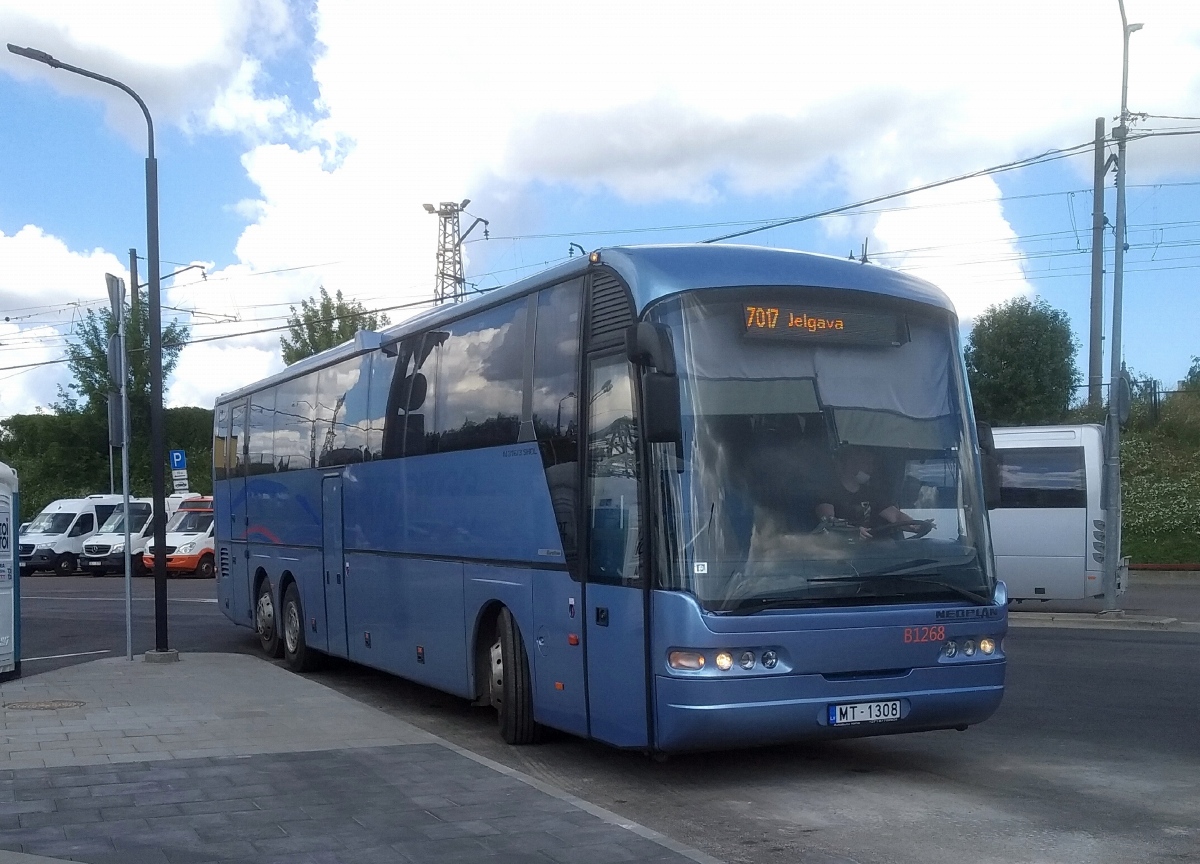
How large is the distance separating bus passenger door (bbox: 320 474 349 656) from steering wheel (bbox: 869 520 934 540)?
7191 millimetres

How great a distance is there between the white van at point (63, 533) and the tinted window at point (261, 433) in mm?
25566

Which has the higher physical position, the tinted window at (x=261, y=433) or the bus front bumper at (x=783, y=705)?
the tinted window at (x=261, y=433)

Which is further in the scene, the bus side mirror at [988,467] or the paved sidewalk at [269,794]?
the bus side mirror at [988,467]

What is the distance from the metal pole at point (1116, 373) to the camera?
68.5 ft

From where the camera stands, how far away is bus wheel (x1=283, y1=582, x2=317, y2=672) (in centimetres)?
1538

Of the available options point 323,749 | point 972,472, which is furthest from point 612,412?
point 323,749

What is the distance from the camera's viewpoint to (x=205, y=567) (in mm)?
37531

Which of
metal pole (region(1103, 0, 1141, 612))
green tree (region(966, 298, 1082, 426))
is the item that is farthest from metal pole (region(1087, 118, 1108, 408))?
green tree (region(966, 298, 1082, 426))

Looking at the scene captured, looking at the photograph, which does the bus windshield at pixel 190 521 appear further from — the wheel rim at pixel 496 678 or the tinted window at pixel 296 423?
the wheel rim at pixel 496 678

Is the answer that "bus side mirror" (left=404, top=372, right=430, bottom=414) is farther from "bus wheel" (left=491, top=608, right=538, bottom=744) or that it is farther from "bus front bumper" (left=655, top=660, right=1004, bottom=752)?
"bus front bumper" (left=655, top=660, right=1004, bottom=752)

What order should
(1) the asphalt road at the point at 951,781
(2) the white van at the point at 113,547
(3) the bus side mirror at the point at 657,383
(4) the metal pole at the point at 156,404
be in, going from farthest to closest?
(2) the white van at the point at 113,547 < (4) the metal pole at the point at 156,404 < (3) the bus side mirror at the point at 657,383 < (1) the asphalt road at the point at 951,781

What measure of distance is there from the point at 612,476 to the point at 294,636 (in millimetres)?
8483

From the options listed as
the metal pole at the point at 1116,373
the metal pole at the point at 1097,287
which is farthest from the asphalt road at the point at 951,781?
the metal pole at the point at 1097,287

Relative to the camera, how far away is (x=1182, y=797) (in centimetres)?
793
